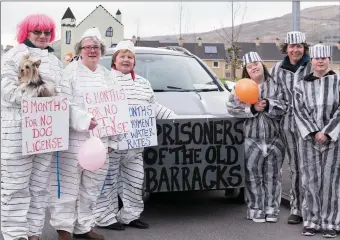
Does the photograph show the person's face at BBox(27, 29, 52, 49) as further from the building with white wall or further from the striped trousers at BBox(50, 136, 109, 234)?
the building with white wall

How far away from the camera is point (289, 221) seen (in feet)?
18.5

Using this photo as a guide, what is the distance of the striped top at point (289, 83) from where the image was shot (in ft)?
18.0

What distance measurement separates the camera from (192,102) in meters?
6.09

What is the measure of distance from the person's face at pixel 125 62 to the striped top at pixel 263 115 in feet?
3.67

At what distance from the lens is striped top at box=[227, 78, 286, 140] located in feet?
18.0

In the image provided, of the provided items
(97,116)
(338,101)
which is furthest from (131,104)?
(338,101)

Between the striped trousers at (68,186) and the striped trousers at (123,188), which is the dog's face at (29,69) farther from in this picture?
the striped trousers at (123,188)

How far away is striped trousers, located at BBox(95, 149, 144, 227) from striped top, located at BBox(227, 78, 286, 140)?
1098mm

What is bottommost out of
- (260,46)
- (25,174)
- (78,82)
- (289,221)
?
Result: (289,221)

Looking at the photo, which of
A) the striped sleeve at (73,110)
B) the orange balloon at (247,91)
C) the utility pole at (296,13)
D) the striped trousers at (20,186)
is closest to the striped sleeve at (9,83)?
the striped trousers at (20,186)

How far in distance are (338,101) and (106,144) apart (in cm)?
221

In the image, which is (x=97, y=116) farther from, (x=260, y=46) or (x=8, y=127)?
(x=260, y=46)

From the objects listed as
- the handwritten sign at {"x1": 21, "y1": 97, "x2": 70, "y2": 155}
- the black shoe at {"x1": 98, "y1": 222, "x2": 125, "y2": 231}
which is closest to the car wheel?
the black shoe at {"x1": 98, "y1": 222, "x2": 125, "y2": 231}

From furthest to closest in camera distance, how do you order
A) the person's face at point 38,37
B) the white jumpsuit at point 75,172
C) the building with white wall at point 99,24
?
the building with white wall at point 99,24 → the white jumpsuit at point 75,172 → the person's face at point 38,37
